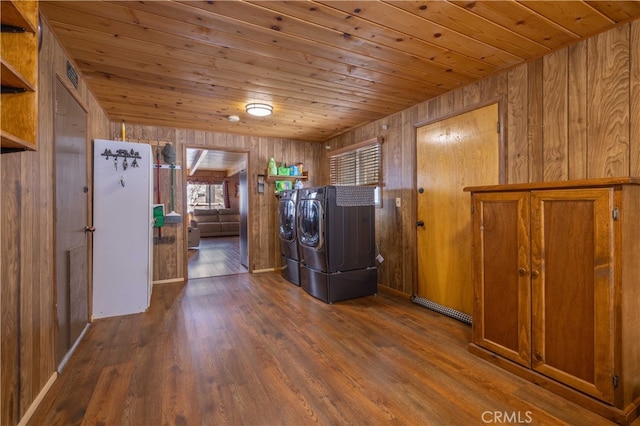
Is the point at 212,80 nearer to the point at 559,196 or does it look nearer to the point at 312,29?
the point at 312,29

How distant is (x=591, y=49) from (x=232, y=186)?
36.7 ft

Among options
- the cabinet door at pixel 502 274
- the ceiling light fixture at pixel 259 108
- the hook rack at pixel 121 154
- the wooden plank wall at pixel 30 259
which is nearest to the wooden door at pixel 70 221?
the wooden plank wall at pixel 30 259

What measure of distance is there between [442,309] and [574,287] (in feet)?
4.91

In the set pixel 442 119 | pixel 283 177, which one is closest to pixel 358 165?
A: pixel 283 177

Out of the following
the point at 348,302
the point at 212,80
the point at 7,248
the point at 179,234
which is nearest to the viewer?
the point at 7,248

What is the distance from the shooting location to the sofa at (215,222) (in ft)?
33.1

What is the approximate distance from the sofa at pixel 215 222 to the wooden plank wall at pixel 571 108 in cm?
860

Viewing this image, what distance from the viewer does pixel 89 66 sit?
2.37 meters

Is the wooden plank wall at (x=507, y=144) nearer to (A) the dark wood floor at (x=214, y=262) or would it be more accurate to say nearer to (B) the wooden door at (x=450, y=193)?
(B) the wooden door at (x=450, y=193)

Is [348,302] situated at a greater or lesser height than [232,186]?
lesser

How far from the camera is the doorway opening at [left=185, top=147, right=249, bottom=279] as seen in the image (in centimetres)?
530

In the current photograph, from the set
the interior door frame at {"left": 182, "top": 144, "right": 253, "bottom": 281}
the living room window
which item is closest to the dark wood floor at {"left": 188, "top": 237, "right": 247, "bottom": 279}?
the interior door frame at {"left": 182, "top": 144, "right": 253, "bottom": 281}

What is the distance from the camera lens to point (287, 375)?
1.95 m

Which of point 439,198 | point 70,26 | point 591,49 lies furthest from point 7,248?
point 591,49
